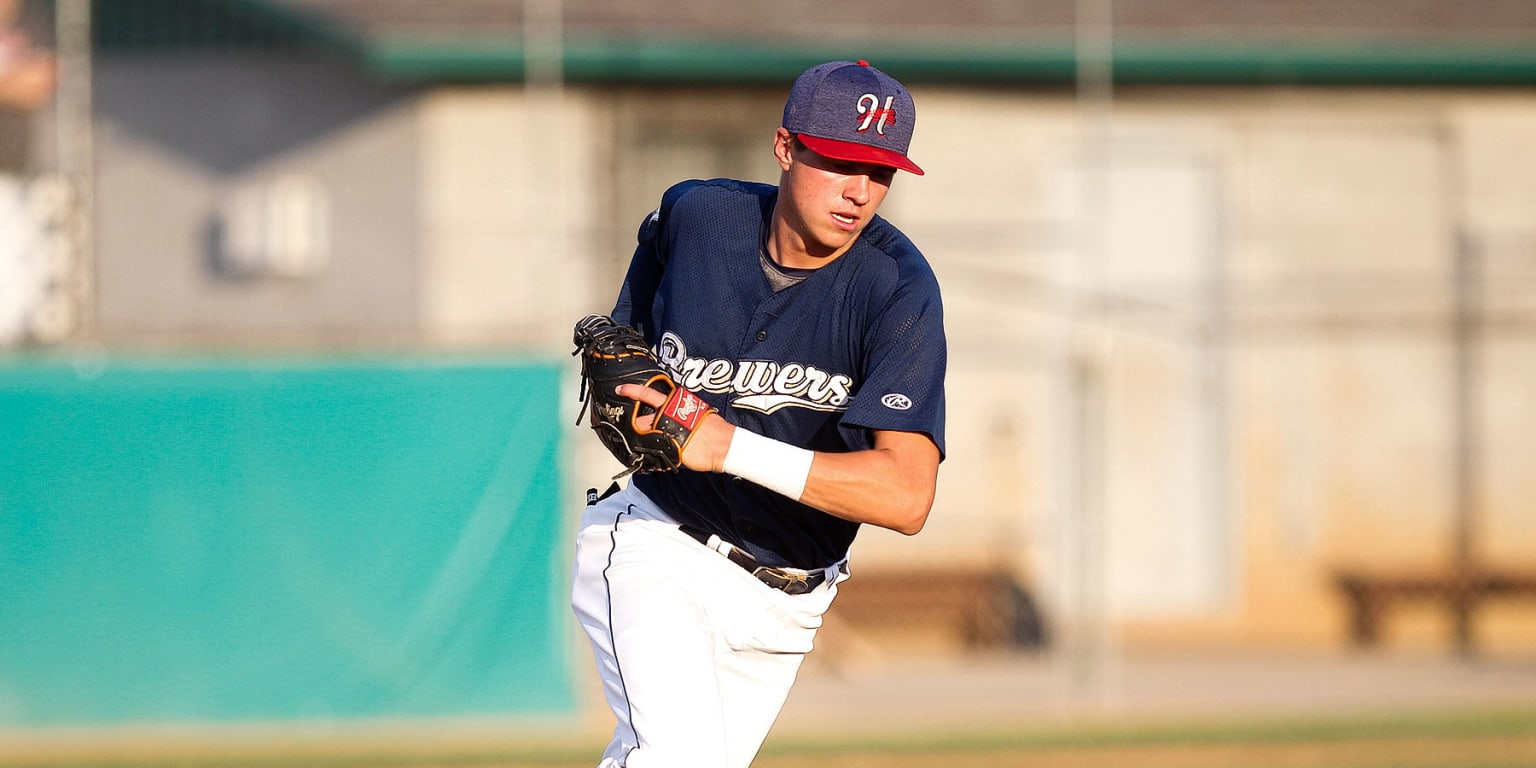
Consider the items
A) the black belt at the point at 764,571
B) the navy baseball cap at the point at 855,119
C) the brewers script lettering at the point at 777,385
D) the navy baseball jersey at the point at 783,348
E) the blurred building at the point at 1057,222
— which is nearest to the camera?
the navy baseball cap at the point at 855,119

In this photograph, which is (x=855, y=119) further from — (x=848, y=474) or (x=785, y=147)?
(x=848, y=474)

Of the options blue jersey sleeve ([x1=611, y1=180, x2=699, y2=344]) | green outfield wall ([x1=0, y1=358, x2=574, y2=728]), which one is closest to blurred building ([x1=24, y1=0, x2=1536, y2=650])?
green outfield wall ([x1=0, y1=358, x2=574, y2=728])

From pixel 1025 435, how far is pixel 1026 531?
655 mm

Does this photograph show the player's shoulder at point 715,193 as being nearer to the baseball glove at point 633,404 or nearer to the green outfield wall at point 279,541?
the baseball glove at point 633,404

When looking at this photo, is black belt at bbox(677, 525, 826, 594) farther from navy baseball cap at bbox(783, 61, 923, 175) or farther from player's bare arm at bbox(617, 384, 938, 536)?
navy baseball cap at bbox(783, 61, 923, 175)

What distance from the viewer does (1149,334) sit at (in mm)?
13125

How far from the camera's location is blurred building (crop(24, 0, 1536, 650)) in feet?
40.5

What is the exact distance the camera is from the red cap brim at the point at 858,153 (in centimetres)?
420

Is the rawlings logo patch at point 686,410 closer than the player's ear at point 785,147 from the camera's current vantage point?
Yes

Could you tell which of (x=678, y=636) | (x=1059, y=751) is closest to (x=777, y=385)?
(x=678, y=636)

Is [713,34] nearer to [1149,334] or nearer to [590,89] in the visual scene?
[590,89]

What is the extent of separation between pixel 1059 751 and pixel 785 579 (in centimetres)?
507

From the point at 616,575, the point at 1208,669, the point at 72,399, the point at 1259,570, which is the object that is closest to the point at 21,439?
the point at 72,399

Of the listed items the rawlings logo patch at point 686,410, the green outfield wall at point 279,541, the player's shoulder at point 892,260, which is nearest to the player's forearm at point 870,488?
the rawlings logo patch at point 686,410
